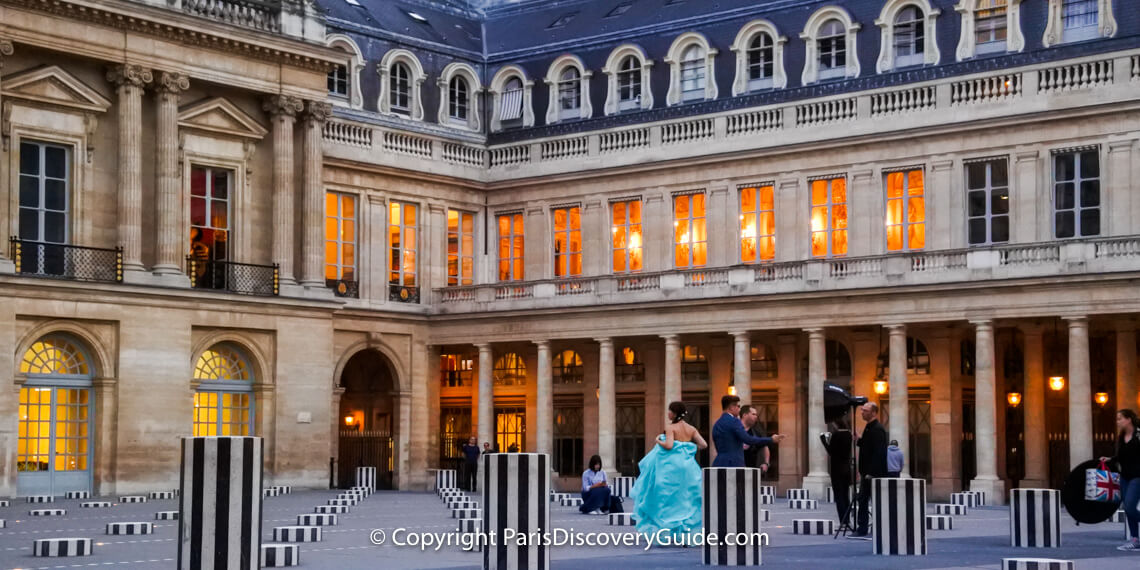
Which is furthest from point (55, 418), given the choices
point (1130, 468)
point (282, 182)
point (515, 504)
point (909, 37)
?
point (515, 504)

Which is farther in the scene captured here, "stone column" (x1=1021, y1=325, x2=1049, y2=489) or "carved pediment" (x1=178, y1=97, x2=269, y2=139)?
"carved pediment" (x1=178, y1=97, x2=269, y2=139)

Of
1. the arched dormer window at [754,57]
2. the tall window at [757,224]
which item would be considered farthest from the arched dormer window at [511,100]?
the tall window at [757,224]

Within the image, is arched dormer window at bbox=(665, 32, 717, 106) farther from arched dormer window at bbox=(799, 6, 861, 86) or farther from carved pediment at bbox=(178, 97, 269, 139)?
carved pediment at bbox=(178, 97, 269, 139)

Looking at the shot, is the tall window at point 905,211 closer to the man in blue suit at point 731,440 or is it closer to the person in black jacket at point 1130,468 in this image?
the person in black jacket at point 1130,468

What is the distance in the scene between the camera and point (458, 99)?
181 feet

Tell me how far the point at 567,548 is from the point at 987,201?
80.2 feet

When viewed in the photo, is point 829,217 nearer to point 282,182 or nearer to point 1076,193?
point 1076,193

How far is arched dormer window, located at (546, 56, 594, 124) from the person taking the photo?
175 ft

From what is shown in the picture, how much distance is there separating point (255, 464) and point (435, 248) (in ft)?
124

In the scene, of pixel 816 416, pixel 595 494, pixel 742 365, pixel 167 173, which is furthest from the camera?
pixel 742 365

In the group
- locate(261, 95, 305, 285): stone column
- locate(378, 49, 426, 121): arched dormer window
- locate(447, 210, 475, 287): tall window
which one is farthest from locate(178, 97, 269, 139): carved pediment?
locate(447, 210, 475, 287): tall window

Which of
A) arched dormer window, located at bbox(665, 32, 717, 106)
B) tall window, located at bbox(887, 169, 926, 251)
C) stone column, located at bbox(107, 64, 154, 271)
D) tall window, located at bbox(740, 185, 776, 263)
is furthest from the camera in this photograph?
arched dormer window, located at bbox(665, 32, 717, 106)

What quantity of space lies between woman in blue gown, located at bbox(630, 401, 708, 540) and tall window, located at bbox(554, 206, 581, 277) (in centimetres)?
2924

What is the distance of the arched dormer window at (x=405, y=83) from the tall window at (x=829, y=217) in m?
13.1
